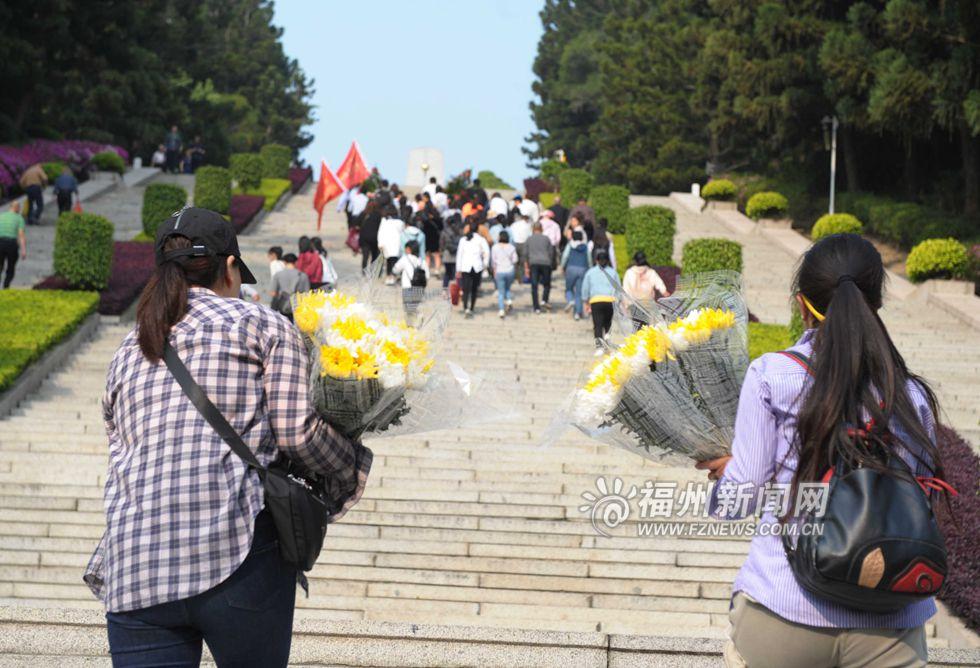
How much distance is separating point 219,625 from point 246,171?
107ft

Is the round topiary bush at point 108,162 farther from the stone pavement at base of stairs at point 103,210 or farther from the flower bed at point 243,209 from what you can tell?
the flower bed at point 243,209

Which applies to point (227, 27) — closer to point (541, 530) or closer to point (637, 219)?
point (637, 219)

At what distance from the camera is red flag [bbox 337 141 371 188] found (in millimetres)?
27500

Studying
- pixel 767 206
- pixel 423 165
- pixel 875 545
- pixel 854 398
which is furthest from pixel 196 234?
pixel 423 165

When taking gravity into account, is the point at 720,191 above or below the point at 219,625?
above

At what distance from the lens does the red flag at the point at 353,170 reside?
2750 cm

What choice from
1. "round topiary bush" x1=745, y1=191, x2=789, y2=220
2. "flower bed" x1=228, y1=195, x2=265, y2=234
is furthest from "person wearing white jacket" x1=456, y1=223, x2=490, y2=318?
"round topiary bush" x1=745, y1=191, x2=789, y2=220

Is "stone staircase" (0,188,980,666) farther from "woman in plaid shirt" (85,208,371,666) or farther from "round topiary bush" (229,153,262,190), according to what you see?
"round topiary bush" (229,153,262,190)

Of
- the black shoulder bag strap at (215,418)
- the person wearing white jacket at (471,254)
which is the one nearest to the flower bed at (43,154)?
the person wearing white jacket at (471,254)

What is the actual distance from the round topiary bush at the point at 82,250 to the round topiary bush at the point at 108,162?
20.6 meters

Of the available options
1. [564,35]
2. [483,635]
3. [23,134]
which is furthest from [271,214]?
[564,35]

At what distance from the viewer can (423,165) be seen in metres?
47.0

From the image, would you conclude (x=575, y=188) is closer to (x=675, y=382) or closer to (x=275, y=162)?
(x=275, y=162)

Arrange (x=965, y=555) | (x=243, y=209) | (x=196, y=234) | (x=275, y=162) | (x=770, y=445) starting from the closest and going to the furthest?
(x=770, y=445) < (x=196, y=234) < (x=965, y=555) < (x=243, y=209) < (x=275, y=162)
